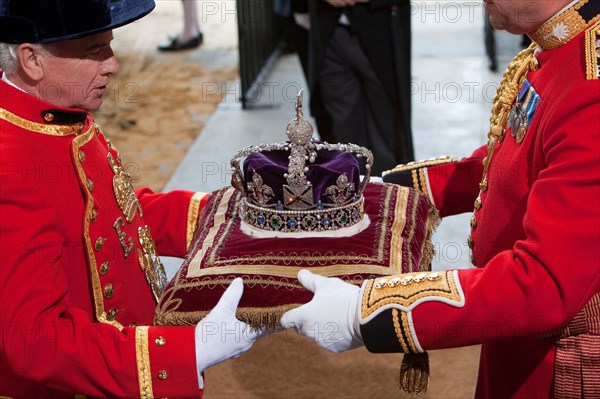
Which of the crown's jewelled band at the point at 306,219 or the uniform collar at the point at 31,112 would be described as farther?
the crown's jewelled band at the point at 306,219

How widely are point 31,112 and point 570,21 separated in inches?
48.3

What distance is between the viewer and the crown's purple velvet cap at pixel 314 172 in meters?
2.22

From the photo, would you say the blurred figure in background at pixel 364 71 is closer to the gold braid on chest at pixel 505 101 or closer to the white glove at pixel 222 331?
the gold braid on chest at pixel 505 101

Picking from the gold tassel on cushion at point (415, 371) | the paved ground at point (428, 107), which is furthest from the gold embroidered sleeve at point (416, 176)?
the paved ground at point (428, 107)

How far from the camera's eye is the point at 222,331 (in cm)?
201

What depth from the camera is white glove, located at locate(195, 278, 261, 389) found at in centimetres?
199

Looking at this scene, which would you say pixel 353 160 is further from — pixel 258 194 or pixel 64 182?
pixel 64 182

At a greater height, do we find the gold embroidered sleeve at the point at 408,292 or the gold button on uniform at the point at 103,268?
the gold embroidered sleeve at the point at 408,292

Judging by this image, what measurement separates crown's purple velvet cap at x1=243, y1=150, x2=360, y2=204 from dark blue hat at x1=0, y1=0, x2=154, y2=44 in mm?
496

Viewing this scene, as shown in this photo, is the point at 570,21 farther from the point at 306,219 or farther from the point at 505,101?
the point at 306,219

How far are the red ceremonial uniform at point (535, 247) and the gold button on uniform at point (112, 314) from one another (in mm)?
659

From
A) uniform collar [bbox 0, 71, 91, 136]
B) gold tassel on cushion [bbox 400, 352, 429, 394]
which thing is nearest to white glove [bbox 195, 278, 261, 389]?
gold tassel on cushion [bbox 400, 352, 429, 394]

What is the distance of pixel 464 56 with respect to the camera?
322 inches

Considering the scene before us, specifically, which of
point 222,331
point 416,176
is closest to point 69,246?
point 222,331
